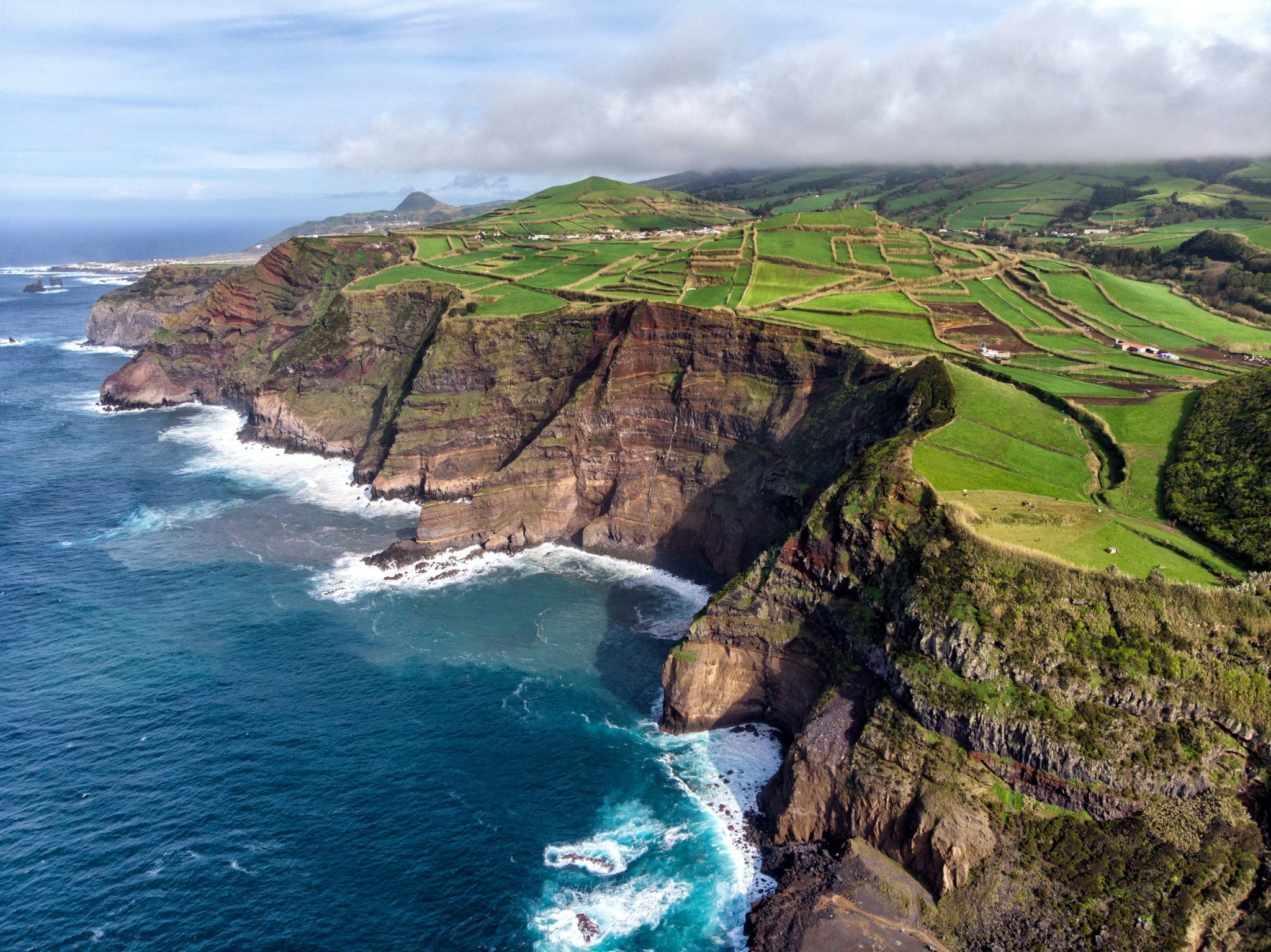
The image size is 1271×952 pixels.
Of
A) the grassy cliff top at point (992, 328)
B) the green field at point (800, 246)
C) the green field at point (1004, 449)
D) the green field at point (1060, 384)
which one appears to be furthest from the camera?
the green field at point (800, 246)

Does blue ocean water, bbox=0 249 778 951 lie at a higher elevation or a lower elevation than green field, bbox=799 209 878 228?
lower

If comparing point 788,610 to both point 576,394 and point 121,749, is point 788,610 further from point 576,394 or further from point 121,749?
point 121,749

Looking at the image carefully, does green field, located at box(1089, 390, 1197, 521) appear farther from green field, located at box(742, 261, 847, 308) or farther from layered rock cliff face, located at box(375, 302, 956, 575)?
green field, located at box(742, 261, 847, 308)

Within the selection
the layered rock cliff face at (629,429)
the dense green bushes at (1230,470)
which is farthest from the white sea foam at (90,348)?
the dense green bushes at (1230,470)

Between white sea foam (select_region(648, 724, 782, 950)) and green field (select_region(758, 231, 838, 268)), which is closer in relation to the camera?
white sea foam (select_region(648, 724, 782, 950))

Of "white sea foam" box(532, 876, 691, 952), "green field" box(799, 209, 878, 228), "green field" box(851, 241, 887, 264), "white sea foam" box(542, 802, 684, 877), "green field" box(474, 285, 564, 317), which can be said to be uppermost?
"green field" box(799, 209, 878, 228)

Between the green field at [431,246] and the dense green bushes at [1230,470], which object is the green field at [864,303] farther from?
the green field at [431,246]

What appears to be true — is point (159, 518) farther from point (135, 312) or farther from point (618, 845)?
point (135, 312)

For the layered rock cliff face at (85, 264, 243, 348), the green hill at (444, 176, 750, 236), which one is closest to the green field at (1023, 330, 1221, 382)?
the green hill at (444, 176, 750, 236)
